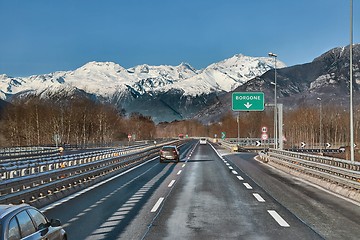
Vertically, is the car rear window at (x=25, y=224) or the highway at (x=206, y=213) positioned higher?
the car rear window at (x=25, y=224)

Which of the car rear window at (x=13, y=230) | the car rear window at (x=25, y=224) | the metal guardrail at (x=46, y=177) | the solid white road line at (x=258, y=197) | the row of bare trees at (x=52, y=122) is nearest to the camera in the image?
A: the car rear window at (x=13, y=230)

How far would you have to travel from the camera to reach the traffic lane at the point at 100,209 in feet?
30.6

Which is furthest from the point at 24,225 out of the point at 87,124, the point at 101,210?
the point at 87,124

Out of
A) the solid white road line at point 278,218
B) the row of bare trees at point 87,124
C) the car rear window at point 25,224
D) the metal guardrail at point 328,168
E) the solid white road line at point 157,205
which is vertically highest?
the row of bare trees at point 87,124

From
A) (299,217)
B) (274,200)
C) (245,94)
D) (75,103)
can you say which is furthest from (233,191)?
(75,103)

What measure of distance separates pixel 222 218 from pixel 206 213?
2.78 feet

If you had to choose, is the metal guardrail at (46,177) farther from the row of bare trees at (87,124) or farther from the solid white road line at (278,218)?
the row of bare trees at (87,124)

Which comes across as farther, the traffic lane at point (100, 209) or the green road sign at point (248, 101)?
the green road sign at point (248, 101)

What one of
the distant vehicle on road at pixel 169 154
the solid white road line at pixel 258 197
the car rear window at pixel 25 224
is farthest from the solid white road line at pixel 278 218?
the distant vehicle on road at pixel 169 154

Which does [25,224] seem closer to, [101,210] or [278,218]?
[101,210]

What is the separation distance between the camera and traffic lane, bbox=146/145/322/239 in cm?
897

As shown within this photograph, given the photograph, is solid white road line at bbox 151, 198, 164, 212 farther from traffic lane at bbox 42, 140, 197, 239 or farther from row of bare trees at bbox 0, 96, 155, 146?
row of bare trees at bbox 0, 96, 155, 146

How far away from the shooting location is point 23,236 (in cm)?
533

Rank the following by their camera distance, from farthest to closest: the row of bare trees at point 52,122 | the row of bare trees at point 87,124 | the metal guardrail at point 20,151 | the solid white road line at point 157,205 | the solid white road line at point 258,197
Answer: the row of bare trees at point 87,124 < the row of bare trees at point 52,122 < the metal guardrail at point 20,151 < the solid white road line at point 258,197 < the solid white road line at point 157,205
